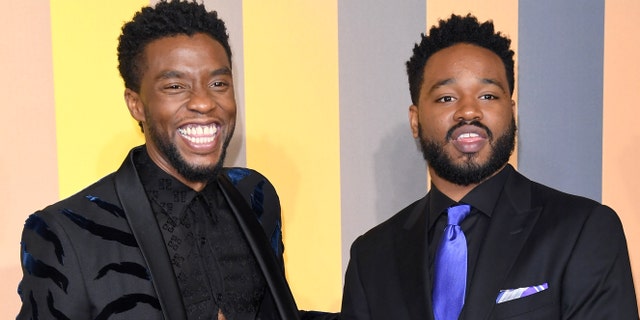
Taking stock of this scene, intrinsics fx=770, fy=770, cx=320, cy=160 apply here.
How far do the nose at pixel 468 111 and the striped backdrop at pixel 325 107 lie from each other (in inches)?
34.5

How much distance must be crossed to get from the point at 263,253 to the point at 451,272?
1.86ft

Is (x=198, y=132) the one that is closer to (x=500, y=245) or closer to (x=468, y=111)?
(x=468, y=111)

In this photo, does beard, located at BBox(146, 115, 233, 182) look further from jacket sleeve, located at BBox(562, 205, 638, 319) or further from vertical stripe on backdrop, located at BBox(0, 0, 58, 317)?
jacket sleeve, located at BBox(562, 205, 638, 319)

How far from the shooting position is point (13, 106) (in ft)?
8.34

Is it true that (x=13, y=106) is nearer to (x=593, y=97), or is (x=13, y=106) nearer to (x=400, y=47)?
(x=400, y=47)

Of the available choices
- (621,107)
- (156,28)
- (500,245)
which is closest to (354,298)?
(500,245)

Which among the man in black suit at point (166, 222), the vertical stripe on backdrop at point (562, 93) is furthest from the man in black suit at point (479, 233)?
the vertical stripe on backdrop at point (562, 93)

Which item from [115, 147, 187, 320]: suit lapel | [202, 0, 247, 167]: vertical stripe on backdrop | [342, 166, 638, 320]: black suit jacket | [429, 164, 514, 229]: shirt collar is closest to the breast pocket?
[342, 166, 638, 320]: black suit jacket

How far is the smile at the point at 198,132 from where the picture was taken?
7.06 ft

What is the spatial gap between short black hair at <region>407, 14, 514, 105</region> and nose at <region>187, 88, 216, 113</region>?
648 millimetres

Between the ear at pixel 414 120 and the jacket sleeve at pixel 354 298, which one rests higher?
the ear at pixel 414 120

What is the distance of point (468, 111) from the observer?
7.00 ft

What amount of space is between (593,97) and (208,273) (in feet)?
6.22

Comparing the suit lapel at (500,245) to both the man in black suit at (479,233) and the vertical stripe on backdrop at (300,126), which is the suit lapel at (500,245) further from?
the vertical stripe on backdrop at (300,126)
